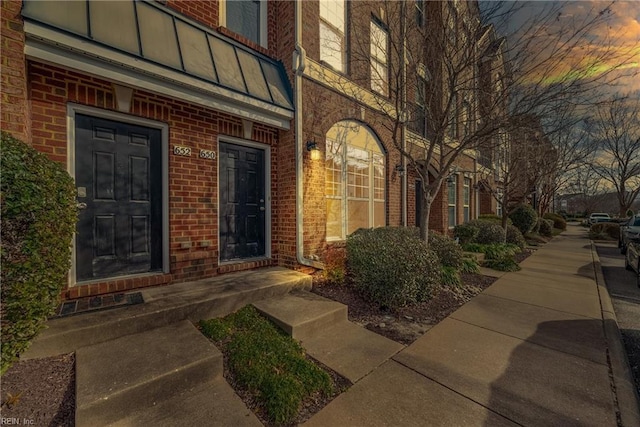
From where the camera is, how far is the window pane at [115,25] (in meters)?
3.19

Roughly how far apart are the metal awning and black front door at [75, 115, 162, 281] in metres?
0.74

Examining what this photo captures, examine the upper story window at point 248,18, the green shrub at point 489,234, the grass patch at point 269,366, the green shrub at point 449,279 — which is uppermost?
the upper story window at point 248,18

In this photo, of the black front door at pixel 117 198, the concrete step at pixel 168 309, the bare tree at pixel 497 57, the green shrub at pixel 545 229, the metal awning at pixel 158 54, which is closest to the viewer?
the concrete step at pixel 168 309

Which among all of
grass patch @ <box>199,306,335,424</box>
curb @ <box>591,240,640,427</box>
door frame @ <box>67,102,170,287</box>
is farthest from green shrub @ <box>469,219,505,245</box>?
door frame @ <box>67,102,170,287</box>

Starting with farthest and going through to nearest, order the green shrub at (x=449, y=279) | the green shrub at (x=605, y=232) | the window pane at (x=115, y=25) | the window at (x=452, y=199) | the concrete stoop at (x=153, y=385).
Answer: the green shrub at (x=605, y=232)
the window at (x=452, y=199)
the green shrub at (x=449, y=279)
the window pane at (x=115, y=25)
the concrete stoop at (x=153, y=385)

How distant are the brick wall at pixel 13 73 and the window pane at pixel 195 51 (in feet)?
5.19

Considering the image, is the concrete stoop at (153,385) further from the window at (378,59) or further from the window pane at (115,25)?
the window at (378,59)

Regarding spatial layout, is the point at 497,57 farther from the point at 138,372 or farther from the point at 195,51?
the point at 138,372

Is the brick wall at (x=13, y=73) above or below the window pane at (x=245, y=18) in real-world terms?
below

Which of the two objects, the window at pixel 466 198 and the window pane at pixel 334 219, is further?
the window at pixel 466 198

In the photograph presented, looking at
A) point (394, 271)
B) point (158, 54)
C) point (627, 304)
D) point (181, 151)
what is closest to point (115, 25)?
point (158, 54)

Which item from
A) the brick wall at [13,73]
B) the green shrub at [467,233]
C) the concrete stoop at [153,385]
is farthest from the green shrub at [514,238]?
the brick wall at [13,73]

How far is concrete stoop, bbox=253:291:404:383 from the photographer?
276 cm

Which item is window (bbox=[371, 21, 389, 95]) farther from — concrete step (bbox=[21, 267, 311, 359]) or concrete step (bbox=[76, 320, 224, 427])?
concrete step (bbox=[76, 320, 224, 427])
